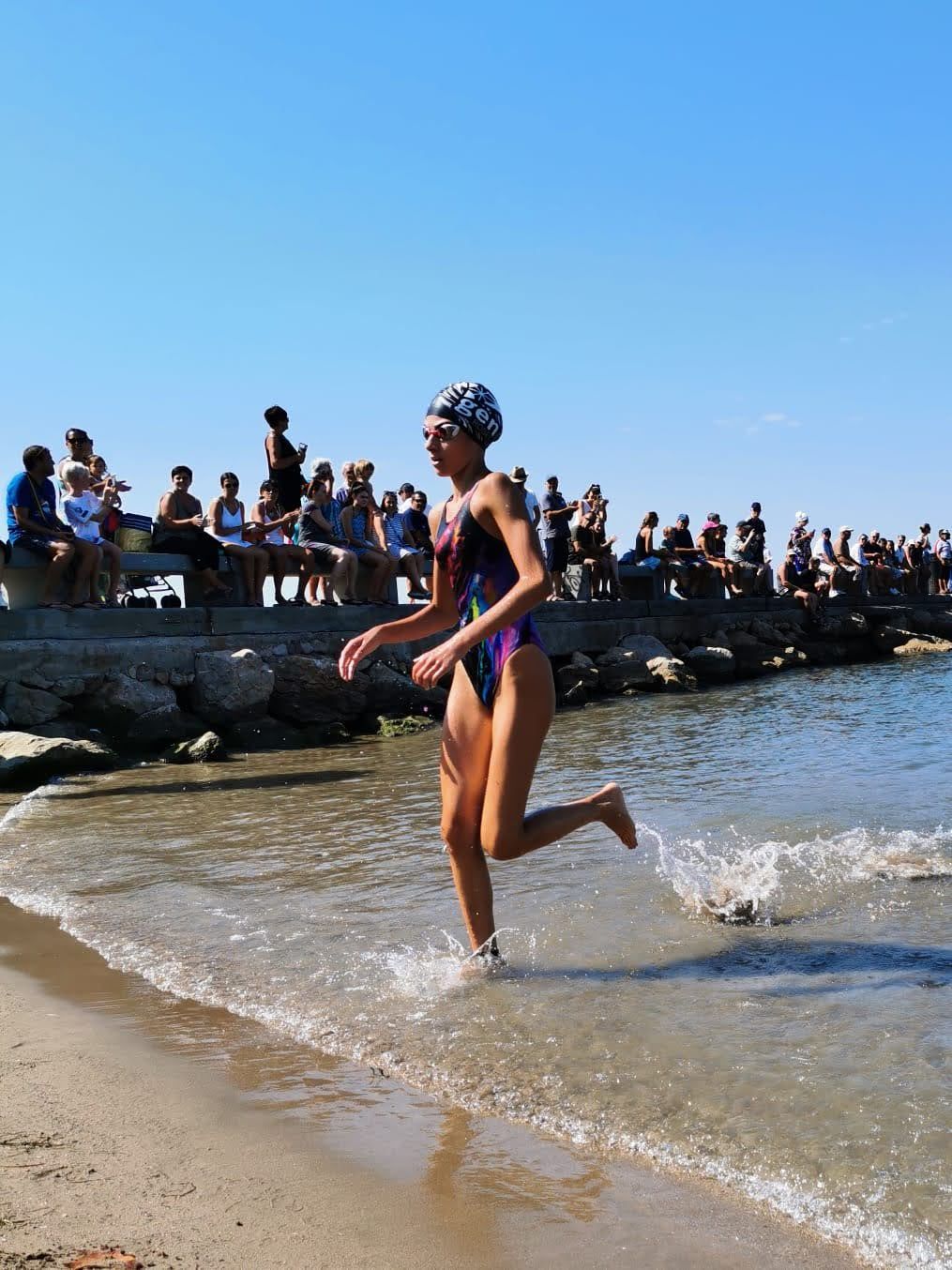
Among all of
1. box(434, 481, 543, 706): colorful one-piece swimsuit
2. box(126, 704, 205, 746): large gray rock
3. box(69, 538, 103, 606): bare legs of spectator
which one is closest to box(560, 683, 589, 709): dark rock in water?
box(126, 704, 205, 746): large gray rock

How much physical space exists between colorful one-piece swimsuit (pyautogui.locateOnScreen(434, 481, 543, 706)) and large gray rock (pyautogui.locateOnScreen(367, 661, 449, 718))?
9890 millimetres

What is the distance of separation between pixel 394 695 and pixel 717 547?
40.4 feet

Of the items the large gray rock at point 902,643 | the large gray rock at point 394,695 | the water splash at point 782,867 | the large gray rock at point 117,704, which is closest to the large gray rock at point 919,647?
the large gray rock at point 902,643

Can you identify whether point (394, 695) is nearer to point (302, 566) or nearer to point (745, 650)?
point (302, 566)

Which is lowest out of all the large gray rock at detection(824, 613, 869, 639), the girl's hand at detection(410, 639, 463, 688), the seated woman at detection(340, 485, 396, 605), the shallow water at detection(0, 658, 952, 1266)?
the shallow water at detection(0, 658, 952, 1266)

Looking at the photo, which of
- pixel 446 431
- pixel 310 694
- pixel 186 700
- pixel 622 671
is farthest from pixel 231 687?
pixel 446 431

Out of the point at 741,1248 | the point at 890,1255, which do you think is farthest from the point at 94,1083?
the point at 890,1255

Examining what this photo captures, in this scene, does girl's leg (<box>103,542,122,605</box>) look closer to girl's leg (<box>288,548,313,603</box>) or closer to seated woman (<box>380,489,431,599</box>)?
girl's leg (<box>288,548,313,603</box>)

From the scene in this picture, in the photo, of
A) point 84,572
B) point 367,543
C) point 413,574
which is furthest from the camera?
point 413,574

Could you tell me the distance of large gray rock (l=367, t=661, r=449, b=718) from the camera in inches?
560

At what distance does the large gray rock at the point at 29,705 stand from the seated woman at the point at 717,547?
15191 millimetres

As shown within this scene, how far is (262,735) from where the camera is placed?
42.3ft

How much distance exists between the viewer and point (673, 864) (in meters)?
6.12

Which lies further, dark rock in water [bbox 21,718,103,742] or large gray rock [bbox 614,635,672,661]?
large gray rock [bbox 614,635,672,661]
